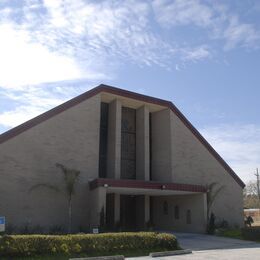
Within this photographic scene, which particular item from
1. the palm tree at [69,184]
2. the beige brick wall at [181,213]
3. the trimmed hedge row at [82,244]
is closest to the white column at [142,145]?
the beige brick wall at [181,213]

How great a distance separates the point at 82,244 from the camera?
1794cm

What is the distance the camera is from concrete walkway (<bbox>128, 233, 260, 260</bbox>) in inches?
732

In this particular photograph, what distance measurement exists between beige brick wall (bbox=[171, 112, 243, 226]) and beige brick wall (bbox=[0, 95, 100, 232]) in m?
7.64

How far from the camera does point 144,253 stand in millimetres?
19281

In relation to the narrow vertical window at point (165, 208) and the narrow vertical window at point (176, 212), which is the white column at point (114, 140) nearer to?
the narrow vertical window at point (176, 212)

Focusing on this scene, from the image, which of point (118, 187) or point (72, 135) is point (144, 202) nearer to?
point (118, 187)

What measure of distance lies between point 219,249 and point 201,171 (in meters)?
14.2

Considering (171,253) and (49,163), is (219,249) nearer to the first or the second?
(171,253)

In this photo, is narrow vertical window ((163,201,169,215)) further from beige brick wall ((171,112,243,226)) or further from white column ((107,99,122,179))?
white column ((107,99,122,179))

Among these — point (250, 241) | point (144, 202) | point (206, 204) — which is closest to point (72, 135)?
point (144, 202)

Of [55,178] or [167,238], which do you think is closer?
[167,238]

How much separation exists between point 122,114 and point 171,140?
471 centimetres

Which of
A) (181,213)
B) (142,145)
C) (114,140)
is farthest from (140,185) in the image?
(181,213)

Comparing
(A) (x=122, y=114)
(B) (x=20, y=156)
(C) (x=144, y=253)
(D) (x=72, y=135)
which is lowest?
(C) (x=144, y=253)
